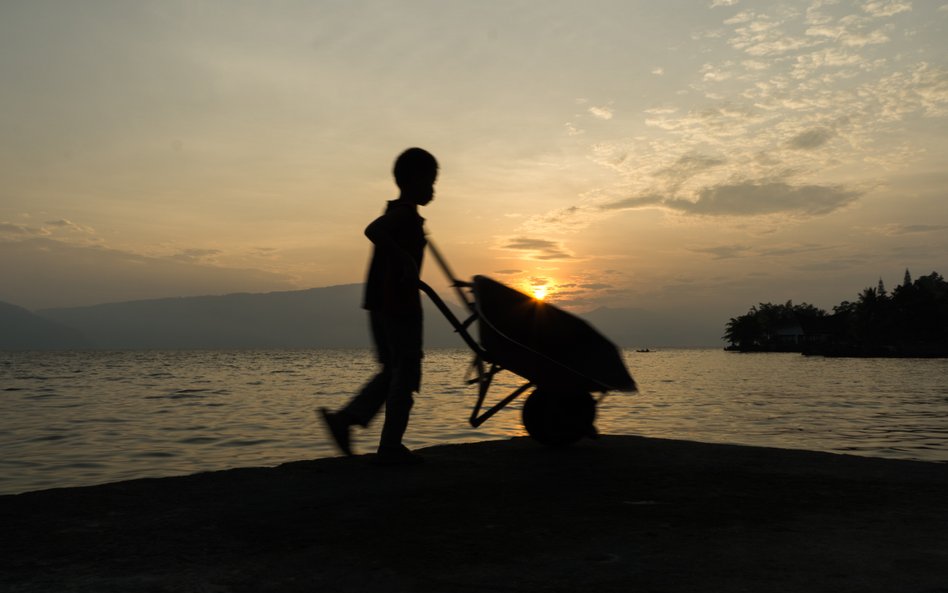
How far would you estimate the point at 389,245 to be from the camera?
15.6ft

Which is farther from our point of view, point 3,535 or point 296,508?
point 296,508

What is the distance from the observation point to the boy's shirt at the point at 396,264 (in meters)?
4.86

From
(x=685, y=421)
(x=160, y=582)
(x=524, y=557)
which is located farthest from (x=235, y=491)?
(x=685, y=421)

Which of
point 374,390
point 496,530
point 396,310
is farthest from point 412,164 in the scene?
point 496,530

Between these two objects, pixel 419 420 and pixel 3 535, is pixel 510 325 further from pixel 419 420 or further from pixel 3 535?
pixel 419 420

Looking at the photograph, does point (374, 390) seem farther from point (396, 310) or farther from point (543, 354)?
point (543, 354)

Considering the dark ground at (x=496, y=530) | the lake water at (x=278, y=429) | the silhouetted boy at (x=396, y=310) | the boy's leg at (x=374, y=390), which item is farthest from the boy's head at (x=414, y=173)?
the lake water at (x=278, y=429)

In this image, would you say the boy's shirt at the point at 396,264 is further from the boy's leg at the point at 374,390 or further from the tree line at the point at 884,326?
the tree line at the point at 884,326

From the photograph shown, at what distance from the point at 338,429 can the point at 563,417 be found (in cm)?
168

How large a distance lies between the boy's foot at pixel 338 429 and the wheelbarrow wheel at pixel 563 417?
144 centimetres

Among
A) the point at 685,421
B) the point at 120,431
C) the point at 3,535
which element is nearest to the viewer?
the point at 3,535

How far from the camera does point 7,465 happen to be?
762cm

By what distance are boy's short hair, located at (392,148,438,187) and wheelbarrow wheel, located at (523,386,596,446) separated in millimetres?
Result: 1850

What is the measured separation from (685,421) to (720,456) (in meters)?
7.85
